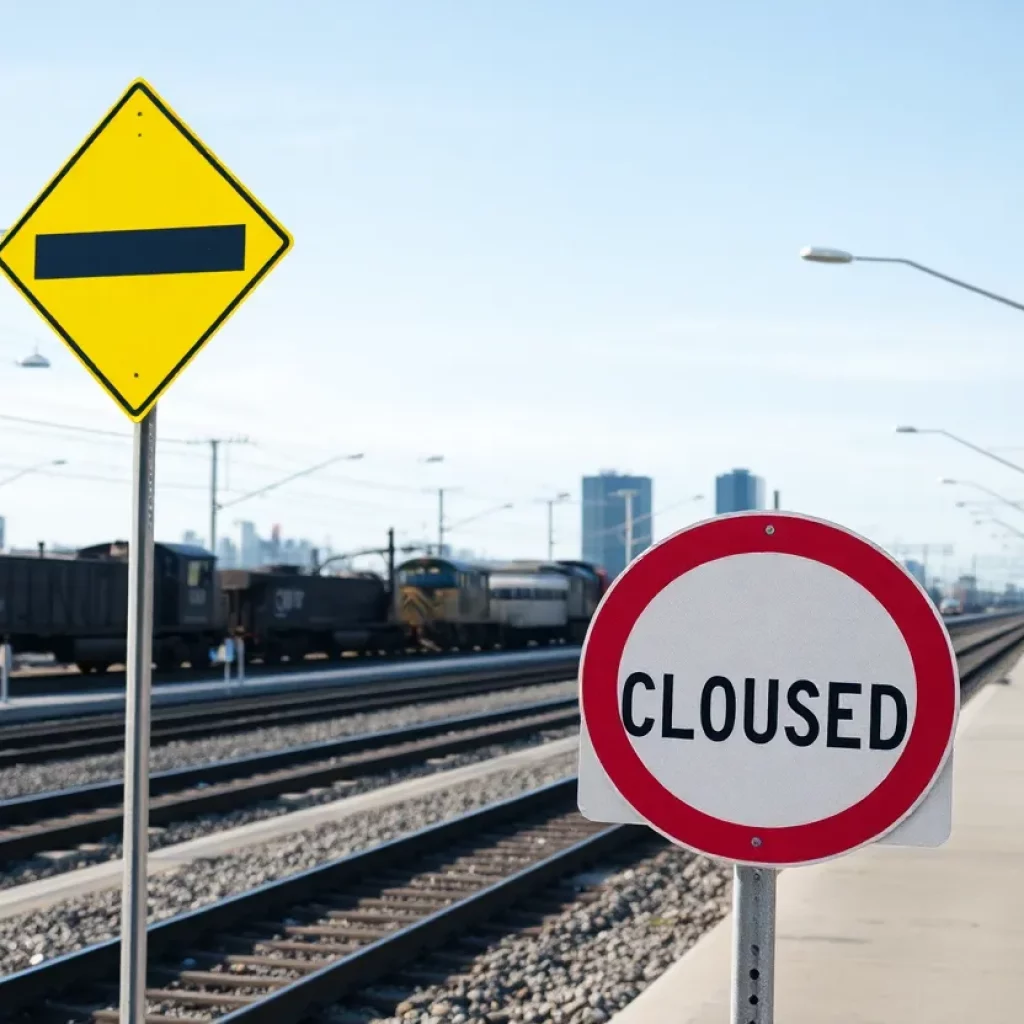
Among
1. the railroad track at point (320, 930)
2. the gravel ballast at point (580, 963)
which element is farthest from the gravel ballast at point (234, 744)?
the gravel ballast at point (580, 963)

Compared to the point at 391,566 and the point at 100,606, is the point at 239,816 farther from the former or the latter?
the point at 391,566

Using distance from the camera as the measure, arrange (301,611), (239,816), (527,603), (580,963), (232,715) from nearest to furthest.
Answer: (580,963), (239,816), (232,715), (301,611), (527,603)

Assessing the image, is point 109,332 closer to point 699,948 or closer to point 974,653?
point 699,948

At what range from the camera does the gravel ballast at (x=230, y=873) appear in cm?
914

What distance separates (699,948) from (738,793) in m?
5.34

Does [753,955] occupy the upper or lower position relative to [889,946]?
upper

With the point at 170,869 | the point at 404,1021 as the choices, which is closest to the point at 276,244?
the point at 404,1021

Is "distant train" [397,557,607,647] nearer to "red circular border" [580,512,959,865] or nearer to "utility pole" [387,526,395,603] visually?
"utility pole" [387,526,395,603]

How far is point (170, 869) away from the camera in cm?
1169

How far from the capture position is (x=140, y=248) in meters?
4.09

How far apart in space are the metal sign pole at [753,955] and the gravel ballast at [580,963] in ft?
16.7

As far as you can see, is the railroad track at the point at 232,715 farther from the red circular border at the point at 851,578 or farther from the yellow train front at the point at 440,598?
the red circular border at the point at 851,578

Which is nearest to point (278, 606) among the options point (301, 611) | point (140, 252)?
point (301, 611)

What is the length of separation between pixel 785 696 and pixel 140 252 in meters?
2.19
